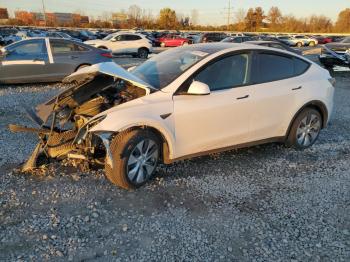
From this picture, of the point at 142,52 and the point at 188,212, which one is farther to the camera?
the point at 142,52

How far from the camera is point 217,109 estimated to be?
4.45 meters

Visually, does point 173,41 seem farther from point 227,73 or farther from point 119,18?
point 119,18

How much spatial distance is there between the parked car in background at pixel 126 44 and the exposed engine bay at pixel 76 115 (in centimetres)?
1846

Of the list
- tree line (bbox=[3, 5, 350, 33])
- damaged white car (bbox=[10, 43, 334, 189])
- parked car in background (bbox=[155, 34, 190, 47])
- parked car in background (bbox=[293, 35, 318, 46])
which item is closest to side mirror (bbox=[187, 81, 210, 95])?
damaged white car (bbox=[10, 43, 334, 189])

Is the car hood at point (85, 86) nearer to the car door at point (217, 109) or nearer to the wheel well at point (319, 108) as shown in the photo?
the car door at point (217, 109)

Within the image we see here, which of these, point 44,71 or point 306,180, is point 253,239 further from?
point 44,71

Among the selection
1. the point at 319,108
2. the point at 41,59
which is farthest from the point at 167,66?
the point at 41,59

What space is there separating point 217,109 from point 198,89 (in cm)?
47

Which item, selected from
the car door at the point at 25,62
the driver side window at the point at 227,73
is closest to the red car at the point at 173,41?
the car door at the point at 25,62

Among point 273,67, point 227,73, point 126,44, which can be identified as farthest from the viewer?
point 126,44

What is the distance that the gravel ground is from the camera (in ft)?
10.4

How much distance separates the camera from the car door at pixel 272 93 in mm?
4887

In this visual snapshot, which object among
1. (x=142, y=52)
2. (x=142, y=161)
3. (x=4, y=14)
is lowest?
(x=142, y=52)

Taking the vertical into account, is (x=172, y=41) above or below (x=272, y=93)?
below
